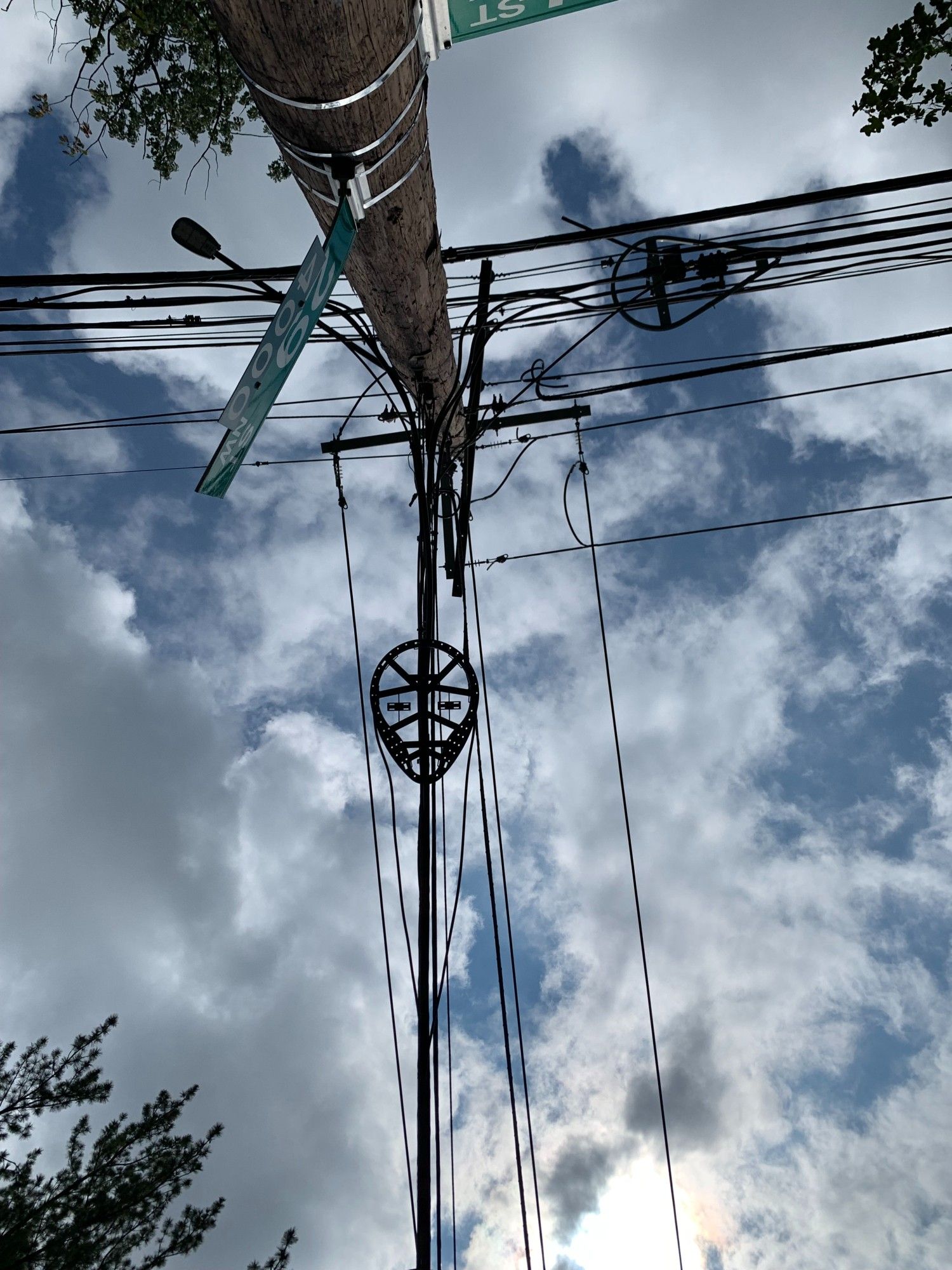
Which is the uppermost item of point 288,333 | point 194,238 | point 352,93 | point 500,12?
point 194,238

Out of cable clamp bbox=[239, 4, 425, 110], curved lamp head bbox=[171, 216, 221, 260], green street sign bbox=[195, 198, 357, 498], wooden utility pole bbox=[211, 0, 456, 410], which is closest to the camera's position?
wooden utility pole bbox=[211, 0, 456, 410]

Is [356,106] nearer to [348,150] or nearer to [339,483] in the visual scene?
[348,150]

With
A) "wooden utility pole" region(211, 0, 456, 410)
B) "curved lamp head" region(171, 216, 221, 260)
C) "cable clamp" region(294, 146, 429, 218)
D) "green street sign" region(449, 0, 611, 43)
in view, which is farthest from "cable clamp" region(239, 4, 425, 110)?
"curved lamp head" region(171, 216, 221, 260)

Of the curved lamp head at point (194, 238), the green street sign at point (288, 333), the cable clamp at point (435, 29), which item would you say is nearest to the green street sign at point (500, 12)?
the cable clamp at point (435, 29)

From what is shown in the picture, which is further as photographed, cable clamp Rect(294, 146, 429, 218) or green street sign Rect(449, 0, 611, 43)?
cable clamp Rect(294, 146, 429, 218)

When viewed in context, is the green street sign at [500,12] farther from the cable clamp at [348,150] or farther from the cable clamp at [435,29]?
the cable clamp at [348,150]

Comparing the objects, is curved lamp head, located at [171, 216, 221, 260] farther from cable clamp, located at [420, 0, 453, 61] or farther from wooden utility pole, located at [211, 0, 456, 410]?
cable clamp, located at [420, 0, 453, 61]

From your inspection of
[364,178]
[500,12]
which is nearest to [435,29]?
[500,12]

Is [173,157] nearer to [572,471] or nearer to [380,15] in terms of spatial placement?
[572,471]

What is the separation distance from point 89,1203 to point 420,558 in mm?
10147

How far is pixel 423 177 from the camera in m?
2.75

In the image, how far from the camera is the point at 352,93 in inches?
86.5

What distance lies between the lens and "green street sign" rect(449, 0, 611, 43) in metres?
2.20

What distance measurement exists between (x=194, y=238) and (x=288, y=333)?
45.6 inches
